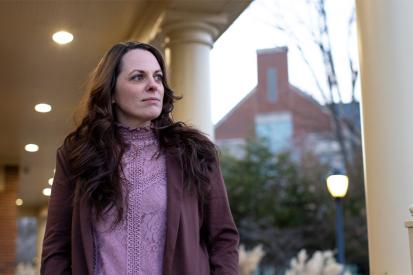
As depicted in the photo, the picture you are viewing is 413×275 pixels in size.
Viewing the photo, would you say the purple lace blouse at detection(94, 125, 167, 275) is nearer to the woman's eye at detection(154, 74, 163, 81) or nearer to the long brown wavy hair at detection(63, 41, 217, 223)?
the long brown wavy hair at detection(63, 41, 217, 223)

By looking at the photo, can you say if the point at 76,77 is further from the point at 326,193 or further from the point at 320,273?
the point at 326,193

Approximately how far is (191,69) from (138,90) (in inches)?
176

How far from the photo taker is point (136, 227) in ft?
5.75

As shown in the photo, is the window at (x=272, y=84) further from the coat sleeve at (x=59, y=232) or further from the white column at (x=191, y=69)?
the coat sleeve at (x=59, y=232)

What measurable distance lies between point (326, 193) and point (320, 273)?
54.1ft

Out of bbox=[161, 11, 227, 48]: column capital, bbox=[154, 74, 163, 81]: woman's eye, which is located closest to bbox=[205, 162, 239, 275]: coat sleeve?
bbox=[154, 74, 163, 81]: woman's eye

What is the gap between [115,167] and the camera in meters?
1.81

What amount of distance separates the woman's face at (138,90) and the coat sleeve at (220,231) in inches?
10.2

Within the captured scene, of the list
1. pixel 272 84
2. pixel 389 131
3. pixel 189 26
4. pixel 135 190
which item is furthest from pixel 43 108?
pixel 272 84

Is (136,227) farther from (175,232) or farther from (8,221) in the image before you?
(8,221)

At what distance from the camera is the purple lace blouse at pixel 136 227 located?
1.72 metres

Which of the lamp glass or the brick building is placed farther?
the brick building

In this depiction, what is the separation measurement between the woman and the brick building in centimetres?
2948

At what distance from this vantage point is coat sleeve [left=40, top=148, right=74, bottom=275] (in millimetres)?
1828
